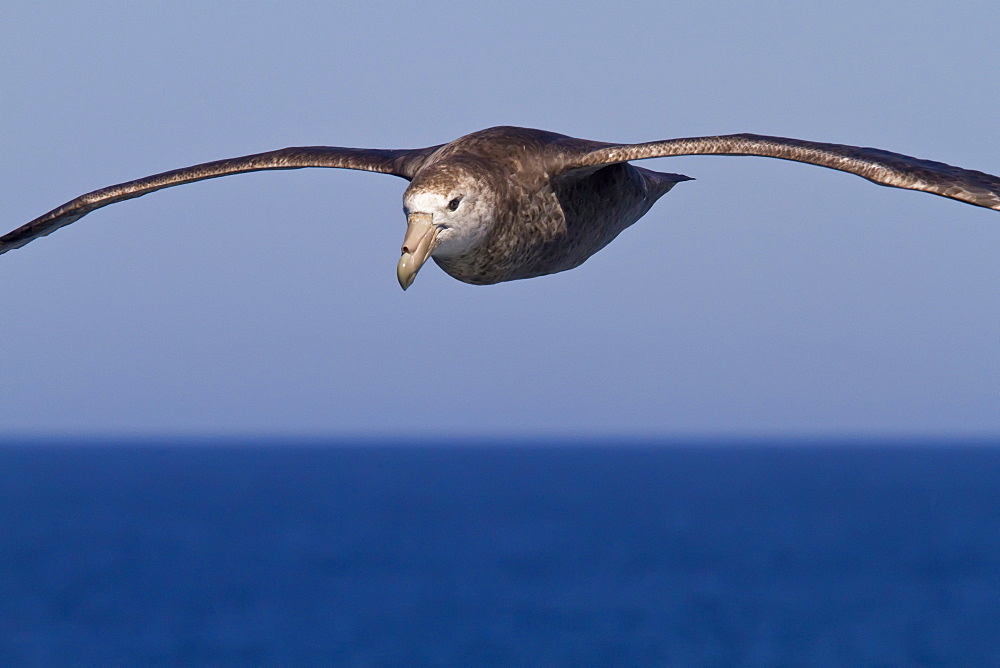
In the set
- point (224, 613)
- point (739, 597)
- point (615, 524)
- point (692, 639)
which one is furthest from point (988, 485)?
point (224, 613)

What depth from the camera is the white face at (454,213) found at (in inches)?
402

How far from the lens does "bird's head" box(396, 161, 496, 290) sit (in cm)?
1004

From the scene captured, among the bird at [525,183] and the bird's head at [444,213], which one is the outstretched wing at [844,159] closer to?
the bird at [525,183]

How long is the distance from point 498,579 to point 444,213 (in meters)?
93.9

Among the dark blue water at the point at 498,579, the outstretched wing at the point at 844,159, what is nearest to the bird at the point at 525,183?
the outstretched wing at the point at 844,159

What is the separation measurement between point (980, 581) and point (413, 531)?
164 ft

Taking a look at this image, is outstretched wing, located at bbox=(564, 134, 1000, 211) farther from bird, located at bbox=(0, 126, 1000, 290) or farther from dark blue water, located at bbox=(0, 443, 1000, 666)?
dark blue water, located at bbox=(0, 443, 1000, 666)

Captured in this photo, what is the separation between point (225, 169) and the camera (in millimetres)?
13172

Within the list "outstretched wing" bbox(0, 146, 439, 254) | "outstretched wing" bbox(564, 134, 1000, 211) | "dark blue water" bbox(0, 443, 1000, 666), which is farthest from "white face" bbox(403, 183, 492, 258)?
"dark blue water" bbox(0, 443, 1000, 666)

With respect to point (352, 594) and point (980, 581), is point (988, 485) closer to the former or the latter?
point (980, 581)

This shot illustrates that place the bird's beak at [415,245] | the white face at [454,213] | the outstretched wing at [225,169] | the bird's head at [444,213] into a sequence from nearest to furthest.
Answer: the bird's beak at [415,245] < the bird's head at [444,213] < the white face at [454,213] < the outstretched wing at [225,169]

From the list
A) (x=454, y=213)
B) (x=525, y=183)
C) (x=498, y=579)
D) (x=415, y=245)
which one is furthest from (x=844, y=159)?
(x=498, y=579)

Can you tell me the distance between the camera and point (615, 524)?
131 m

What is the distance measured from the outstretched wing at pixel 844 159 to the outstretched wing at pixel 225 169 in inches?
77.4
